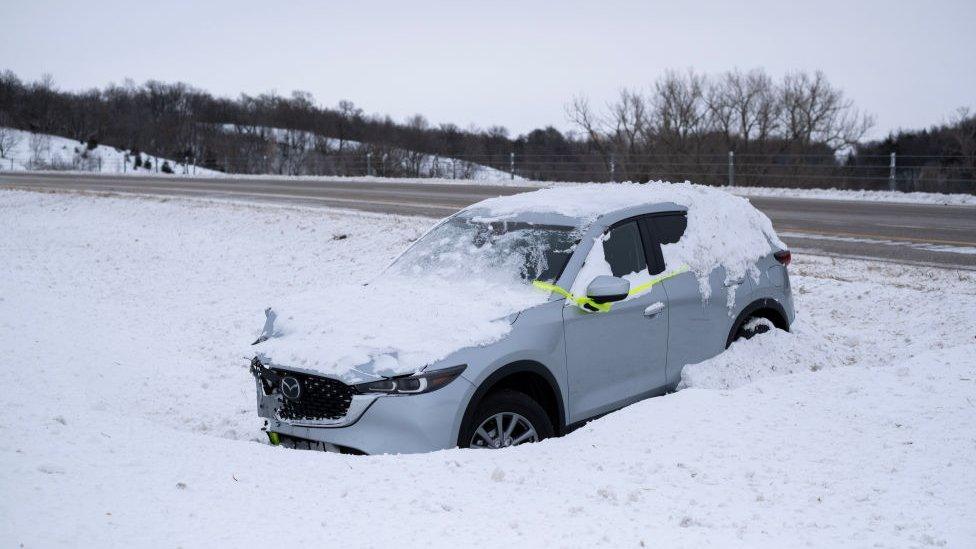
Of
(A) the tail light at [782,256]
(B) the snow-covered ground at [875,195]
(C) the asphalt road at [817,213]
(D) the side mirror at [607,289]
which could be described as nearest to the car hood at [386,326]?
(D) the side mirror at [607,289]

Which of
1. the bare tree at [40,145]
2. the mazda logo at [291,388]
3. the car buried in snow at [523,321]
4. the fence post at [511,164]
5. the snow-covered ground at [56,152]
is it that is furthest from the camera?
the bare tree at [40,145]

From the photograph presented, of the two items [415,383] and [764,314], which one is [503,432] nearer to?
[415,383]

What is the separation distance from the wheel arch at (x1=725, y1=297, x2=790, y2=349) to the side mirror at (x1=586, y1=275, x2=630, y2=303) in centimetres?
145

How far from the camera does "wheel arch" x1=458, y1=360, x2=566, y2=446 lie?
455cm

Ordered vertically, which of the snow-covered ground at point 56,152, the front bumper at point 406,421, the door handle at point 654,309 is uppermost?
the snow-covered ground at point 56,152

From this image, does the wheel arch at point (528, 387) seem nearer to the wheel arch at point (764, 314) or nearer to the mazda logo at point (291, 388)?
the mazda logo at point (291, 388)

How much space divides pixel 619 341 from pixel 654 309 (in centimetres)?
41

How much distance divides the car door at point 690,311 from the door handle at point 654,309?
0.10 metres

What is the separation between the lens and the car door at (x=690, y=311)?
5895mm

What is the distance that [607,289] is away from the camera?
5199 mm

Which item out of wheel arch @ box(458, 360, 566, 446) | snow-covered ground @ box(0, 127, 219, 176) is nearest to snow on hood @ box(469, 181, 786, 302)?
wheel arch @ box(458, 360, 566, 446)

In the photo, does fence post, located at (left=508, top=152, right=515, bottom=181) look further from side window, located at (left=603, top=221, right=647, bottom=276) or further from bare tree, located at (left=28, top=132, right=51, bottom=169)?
bare tree, located at (left=28, top=132, right=51, bottom=169)

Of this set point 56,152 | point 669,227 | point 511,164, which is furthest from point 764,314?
point 56,152

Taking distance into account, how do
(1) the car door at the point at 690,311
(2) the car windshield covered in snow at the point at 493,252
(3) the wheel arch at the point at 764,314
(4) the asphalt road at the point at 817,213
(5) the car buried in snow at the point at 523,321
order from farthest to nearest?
1. (4) the asphalt road at the point at 817,213
2. (3) the wheel arch at the point at 764,314
3. (1) the car door at the point at 690,311
4. (2) the car windshield covered in snow at the point at 493,252
5. (5) the car buried in snow at the point at 523,321
